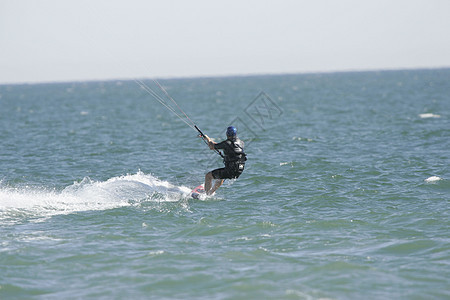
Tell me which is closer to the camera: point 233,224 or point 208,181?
point 233,224

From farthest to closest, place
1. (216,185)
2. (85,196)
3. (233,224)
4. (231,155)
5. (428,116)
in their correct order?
(428,116) < (216,185) < (85,196) < (231,155) < (233,224)

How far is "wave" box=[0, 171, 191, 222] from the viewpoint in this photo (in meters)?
13.5

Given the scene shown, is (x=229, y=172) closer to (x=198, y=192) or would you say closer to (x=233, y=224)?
(x=198, y=192)

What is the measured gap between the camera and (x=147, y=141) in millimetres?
28234

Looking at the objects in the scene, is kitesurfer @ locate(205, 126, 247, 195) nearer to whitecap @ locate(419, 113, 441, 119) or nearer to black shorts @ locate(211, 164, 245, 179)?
black shorts @ locate(211, 164, 245, 179)

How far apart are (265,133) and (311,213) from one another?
1844 cm

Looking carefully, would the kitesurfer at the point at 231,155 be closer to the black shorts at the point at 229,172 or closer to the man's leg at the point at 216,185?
the black shorts at the point at 229,172

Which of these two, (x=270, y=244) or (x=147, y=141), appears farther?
(x=147, y=141)

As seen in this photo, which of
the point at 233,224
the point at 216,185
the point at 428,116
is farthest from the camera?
the point at 428,116

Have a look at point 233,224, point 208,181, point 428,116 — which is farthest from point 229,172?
point 428,116

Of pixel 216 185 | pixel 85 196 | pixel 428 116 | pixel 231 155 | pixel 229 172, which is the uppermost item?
pixel 231 155

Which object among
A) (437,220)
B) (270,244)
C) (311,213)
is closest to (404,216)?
(437,220)

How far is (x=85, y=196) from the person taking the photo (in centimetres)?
1474

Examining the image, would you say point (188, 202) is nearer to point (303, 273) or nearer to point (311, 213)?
point (311, 213)
